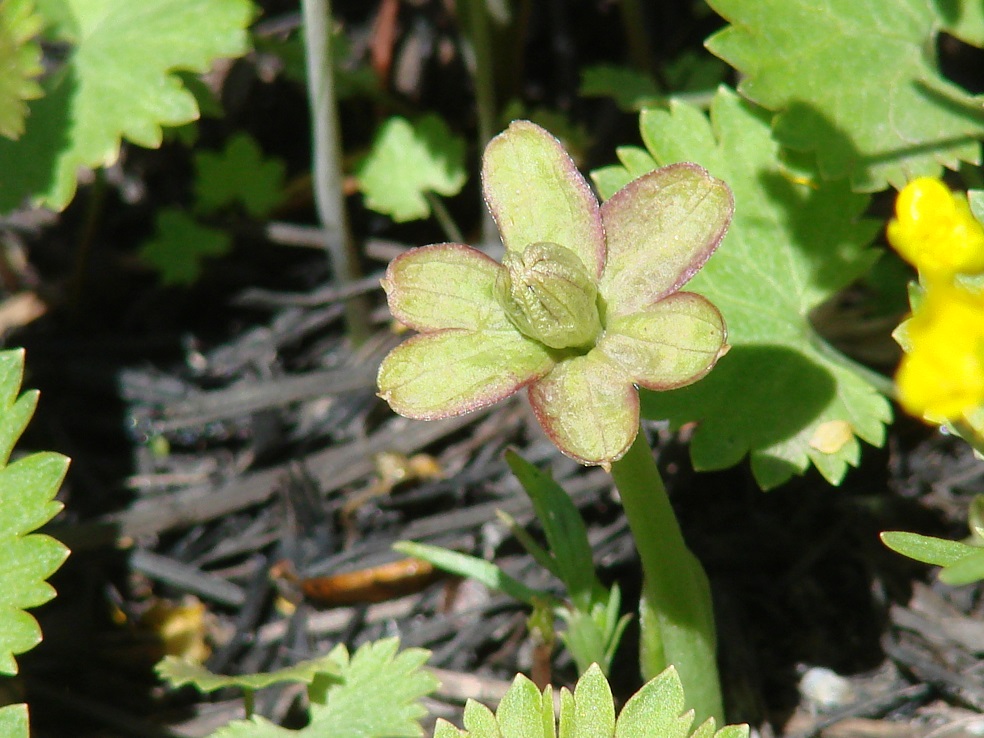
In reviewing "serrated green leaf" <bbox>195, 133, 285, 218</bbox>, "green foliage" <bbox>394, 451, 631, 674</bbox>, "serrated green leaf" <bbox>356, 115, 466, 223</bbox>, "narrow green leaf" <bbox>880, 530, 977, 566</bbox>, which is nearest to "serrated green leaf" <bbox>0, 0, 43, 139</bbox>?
"serrated green leaf" <bbox>195, 133, 285, 218</bbox>

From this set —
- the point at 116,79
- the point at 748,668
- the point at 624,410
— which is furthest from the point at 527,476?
the point at 116,79

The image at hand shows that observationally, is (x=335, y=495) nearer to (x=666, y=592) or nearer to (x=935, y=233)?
(x=666, y=592)

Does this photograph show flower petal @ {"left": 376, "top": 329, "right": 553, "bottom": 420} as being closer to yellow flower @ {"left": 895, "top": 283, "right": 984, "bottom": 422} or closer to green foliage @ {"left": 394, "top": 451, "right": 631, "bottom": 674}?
green foliage @ {"left": 394, "top": 451, "right": 631, "bottom": 674}

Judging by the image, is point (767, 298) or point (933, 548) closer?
point (933, 548)

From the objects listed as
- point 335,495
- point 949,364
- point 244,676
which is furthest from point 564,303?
point 335,495

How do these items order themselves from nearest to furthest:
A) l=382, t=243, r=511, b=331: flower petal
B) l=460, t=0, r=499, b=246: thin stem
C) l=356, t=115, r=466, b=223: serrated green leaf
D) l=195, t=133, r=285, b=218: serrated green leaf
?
l=382, t=243, r=511, b=331: flower petal
l=460, t=0, r=499, b=246: thin stem
l=356, t=115, r=466, b=223: serrated green leaf
l=195, t=133, r=285, b=218: serrated green leaf

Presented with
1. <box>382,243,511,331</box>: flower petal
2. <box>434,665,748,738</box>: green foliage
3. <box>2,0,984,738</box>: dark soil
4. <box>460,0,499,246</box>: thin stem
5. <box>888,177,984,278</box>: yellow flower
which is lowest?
<box>2,0,984,738</box>: dark soil
